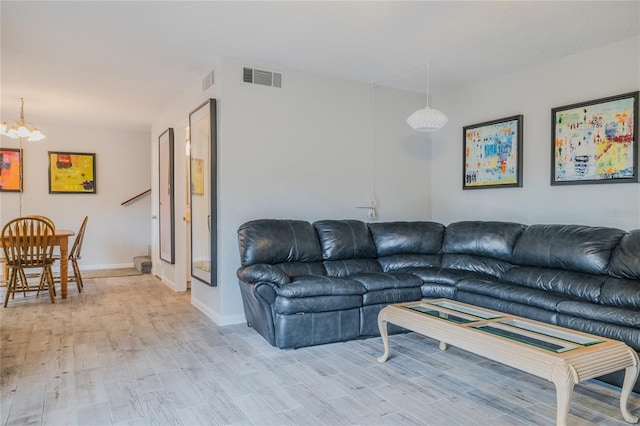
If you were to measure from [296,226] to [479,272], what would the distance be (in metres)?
1.75

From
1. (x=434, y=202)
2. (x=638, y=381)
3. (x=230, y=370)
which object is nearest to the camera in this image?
(x=638, y=381)

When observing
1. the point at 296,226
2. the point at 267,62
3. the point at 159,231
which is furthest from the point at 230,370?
the point at 159,231

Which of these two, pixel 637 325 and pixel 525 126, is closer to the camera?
pixel 637 325

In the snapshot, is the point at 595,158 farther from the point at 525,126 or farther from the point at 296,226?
the point at 296,226

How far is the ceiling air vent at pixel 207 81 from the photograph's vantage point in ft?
13.8

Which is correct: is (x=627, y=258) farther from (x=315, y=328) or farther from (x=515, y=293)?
(x=315, y=328)

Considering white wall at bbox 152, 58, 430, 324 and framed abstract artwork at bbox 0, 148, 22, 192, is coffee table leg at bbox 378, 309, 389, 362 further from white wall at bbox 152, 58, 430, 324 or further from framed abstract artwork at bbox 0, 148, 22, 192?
framed abstract artwork at bbox 0, 148, 22, 192

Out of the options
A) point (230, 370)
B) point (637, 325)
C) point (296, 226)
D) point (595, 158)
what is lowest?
point (230, 370)

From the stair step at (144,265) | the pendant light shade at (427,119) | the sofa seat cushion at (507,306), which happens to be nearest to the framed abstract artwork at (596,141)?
the pendant light shade at (427,119)

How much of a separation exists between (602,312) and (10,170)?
308 inches

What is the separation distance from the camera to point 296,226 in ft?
13.1

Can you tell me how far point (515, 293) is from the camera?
3.18m

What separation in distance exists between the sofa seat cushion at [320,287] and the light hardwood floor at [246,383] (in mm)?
431

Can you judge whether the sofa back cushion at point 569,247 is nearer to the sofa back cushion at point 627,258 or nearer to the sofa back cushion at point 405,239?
the sofa back cushion at point 627,258
